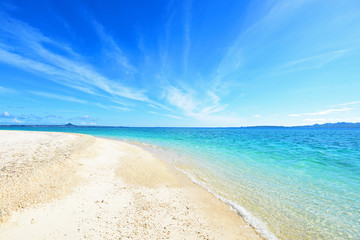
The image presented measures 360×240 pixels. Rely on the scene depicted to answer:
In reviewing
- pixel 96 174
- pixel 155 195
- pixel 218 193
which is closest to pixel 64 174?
pixel 96 174

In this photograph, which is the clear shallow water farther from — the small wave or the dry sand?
the dry sand

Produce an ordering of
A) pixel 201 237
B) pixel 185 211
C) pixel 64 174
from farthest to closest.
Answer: pixel 64 174, pixel 185 211, pixel 201 237

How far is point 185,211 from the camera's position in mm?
5445

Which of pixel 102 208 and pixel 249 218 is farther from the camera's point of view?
pixel 249 218

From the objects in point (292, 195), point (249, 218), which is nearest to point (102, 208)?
point (249, 218)

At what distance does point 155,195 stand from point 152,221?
1928 mm

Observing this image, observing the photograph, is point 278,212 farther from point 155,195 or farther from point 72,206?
point 72,206

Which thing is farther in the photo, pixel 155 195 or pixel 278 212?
pixel 155 195

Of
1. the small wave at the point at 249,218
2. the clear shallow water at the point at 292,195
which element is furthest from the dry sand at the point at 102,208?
the clear shallow water at the point at 292,195

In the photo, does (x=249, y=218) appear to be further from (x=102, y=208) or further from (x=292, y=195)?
(x=102, y=208)

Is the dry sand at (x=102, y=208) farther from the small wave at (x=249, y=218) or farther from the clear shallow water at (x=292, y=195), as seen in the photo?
the clear shallow water at (x=292, y=195)

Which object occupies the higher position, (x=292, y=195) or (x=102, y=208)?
(x=102, y=208)

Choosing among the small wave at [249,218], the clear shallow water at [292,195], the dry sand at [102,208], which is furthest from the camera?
the clear shallow water at [292,195]

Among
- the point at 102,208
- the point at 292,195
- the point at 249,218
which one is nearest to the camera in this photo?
the point at 102,208
